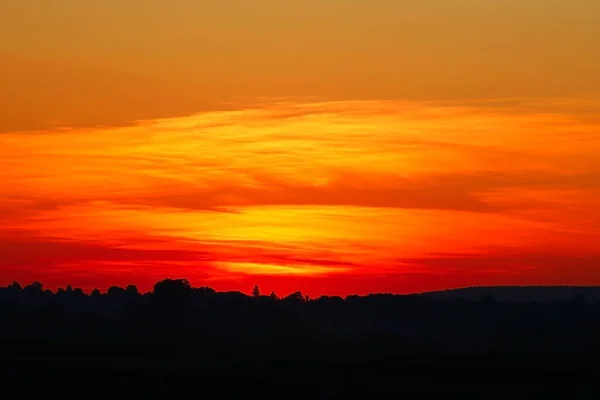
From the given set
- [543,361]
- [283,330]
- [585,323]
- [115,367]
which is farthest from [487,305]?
[115,367]

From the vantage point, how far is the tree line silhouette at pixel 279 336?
58.2 m

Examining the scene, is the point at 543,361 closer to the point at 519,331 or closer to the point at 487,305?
the point at 519,331

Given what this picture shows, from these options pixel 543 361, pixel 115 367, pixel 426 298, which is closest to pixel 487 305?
pixel 426 298

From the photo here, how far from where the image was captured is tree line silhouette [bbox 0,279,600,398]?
58156 mm

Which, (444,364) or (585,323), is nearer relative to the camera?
(444,364)

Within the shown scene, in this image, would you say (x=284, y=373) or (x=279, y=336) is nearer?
(x=284, y=373)

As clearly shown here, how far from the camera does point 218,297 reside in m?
131

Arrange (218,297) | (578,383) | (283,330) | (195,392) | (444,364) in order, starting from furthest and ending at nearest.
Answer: (218,297)
(283,330)
(444,364)
(578,383)
(195,392)

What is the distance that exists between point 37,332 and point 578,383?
53218 mm

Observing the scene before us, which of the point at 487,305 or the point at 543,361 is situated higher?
the point at 487,305

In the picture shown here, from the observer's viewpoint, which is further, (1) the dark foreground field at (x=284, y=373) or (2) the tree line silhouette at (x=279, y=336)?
(2) the tree line silhouette at (x=279, y=336)

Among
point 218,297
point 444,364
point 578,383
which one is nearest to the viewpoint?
point 578,383

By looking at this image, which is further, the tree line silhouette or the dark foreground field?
the tree line silhouette

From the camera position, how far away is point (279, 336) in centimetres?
10038
